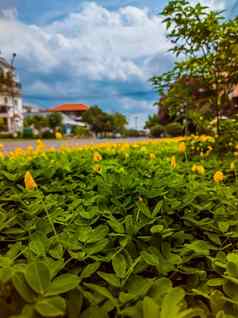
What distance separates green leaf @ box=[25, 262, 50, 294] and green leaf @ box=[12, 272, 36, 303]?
0.02 meters

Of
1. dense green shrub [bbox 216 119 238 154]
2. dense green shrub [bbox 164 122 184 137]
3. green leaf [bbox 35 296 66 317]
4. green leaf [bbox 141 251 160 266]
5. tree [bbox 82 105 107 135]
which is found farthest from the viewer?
tree [bbox 82 105 107 135]

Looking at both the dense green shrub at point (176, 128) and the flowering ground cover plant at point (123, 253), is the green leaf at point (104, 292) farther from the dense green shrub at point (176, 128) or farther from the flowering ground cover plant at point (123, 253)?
the dense green shrub at point (176, 128)

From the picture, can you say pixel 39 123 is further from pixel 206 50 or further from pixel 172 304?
pixel 172 304

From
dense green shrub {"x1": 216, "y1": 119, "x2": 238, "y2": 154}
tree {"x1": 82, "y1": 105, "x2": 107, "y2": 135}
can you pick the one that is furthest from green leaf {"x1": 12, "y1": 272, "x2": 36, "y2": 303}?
tree {"x1": 82, "y1": 105, "x2": 107, "y2": 135}

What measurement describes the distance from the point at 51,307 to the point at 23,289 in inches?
2.8

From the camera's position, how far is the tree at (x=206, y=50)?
3.22 m

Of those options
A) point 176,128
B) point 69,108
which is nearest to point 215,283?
point 176,128

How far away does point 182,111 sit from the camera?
3662 mm

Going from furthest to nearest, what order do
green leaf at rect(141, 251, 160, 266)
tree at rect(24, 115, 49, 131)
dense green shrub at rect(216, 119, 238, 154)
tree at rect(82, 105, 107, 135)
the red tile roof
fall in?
the red tile roof → tree at rect(82, 105, 107, 135) → tree at rect(24, 115, 49, 131) → dense green shrub at rect(216, 119, 238, 154) → green leaf at rect(141, 251, 160, 266)

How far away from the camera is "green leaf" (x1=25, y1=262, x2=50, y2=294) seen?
2.07ft

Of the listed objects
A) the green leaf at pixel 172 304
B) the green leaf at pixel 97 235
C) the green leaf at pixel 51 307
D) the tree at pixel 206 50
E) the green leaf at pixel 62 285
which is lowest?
the green leaf at pixel 172 304

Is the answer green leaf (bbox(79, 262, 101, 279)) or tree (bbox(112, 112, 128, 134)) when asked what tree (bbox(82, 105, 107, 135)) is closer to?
tree (bbox(112, 112, 128, 134))

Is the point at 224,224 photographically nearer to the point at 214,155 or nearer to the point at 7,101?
the point at 214,155

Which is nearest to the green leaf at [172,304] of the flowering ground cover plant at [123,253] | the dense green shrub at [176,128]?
the flowering ground cover plant at [123,253]
